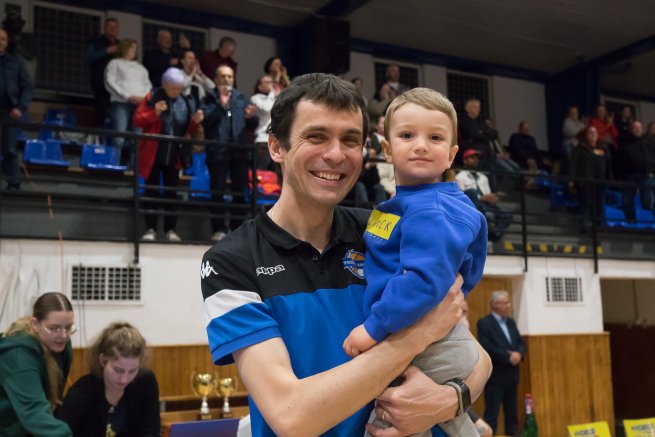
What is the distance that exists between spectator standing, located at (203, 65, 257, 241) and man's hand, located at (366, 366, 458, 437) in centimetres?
614

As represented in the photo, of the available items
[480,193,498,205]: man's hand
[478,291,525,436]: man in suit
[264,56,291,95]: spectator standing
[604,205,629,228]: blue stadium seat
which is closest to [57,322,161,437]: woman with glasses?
[478,291,525,436]: man in suit

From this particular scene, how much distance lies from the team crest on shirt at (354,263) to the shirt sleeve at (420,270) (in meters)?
0.14

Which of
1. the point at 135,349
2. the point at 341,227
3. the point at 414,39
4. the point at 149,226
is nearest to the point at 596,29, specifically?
the point at 414,39

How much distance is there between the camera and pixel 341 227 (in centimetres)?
203

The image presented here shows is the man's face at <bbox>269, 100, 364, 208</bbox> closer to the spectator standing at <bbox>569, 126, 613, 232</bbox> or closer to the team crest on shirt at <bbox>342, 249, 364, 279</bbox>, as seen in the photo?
the team crest on shirt at <bbox>342, 249, 364, 279</bbox>

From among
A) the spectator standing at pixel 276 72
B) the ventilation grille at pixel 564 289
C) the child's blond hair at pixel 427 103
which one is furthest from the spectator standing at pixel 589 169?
the child's blond hair at pixel 427 103

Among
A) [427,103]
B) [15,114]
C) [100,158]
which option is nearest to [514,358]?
[100,158]

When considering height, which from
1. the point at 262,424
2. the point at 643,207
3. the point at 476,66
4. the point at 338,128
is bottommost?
the point at 262,424

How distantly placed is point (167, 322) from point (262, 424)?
567 centimetres

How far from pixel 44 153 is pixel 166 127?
126 cm

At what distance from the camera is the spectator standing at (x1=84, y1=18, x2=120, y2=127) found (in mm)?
8680

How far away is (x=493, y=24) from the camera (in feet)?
41.9

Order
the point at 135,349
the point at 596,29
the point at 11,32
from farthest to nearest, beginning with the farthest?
the point at 596,29
the point at 11,32
the point at 135,349

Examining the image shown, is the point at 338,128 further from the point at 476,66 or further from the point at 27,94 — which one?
the point at 476,66
